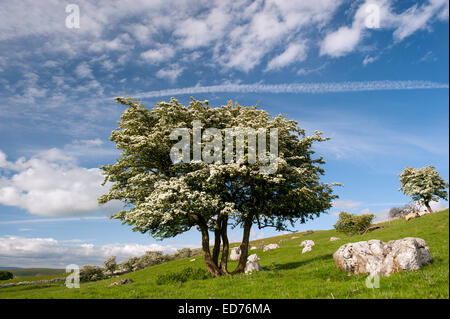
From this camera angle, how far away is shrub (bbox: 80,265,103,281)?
6931 cm

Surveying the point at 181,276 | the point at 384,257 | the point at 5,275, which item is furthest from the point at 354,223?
the point at 5,275

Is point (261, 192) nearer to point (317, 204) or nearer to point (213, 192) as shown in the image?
point (213, 192)

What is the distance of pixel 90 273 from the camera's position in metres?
71.6

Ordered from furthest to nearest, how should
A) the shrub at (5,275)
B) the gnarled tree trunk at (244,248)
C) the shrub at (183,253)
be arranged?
the shrub at (183,253)
the shrub at (5,275)
the gnarled tree trunk at (244,248)

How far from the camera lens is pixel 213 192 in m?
26.1

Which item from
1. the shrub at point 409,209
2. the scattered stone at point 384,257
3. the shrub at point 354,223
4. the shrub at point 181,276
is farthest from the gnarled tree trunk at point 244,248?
the shrub at point 409,209

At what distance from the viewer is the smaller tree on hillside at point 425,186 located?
74.9 m

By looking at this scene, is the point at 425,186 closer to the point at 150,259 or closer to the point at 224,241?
the point at 224,241

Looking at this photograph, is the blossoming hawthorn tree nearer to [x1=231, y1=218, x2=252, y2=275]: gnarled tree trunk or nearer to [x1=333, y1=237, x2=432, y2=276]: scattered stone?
[x1=231, y1=218, x2=252, y2=275]: gnarled tree trunk

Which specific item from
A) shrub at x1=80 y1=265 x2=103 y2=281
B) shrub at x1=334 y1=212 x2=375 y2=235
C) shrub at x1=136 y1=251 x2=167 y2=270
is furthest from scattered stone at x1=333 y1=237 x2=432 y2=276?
shrub at x1=136 y1=251 x2=167 y2=270

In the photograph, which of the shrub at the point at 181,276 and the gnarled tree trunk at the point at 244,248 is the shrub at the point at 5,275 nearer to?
the shrub at the point at 181,276

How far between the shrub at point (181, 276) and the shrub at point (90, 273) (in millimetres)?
57353
